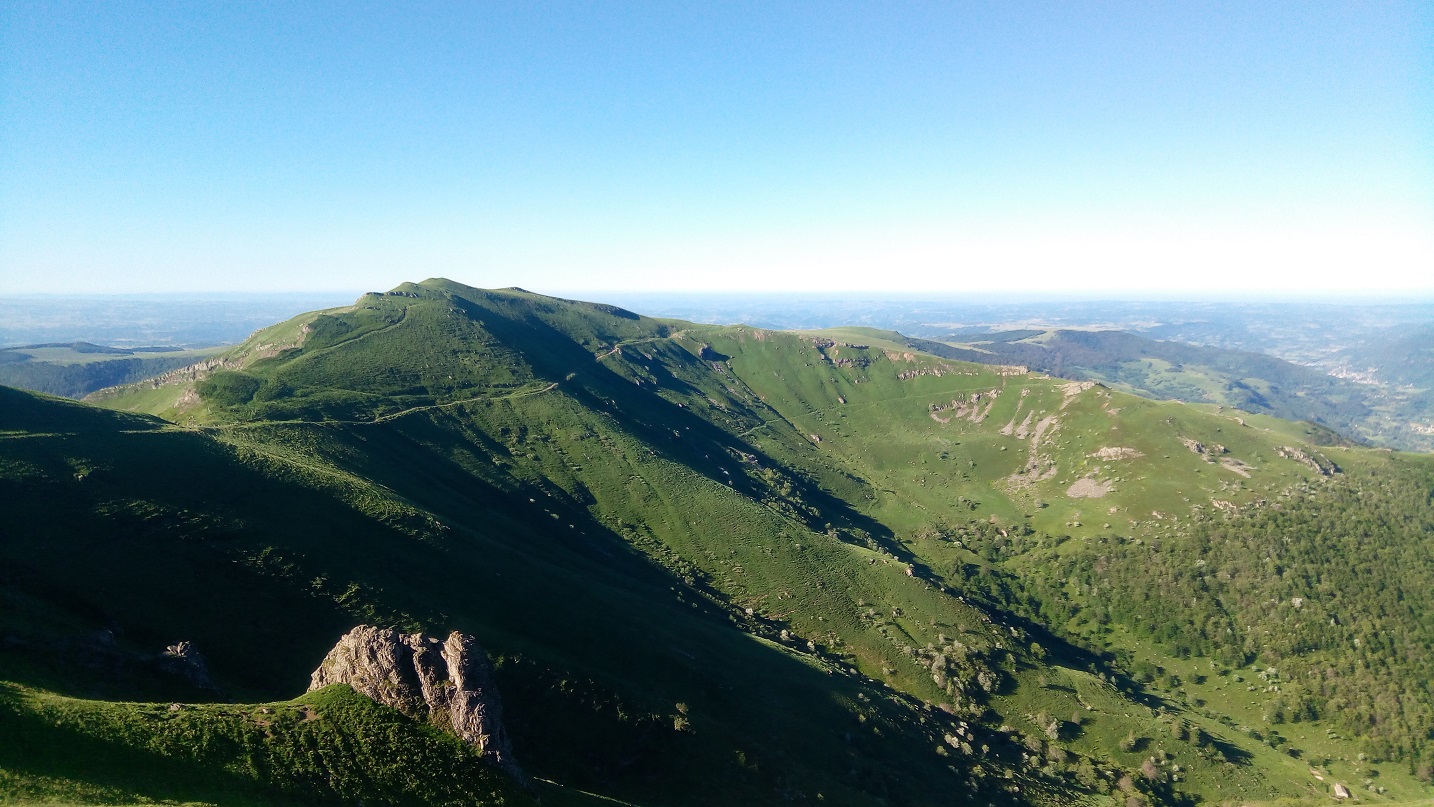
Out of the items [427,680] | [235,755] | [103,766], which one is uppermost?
[103,766]

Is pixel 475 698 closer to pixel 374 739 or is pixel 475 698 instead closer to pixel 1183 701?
pixel 374 739

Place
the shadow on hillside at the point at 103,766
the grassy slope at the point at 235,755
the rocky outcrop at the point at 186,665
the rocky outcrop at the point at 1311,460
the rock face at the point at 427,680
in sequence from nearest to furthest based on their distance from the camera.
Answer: the shadow on hillside at the point at 103,766, the grassy slope at the point at 235,755, the rocky outcrop at the point at 186,665, the rock face at the point at 427,680, the rocky outcrop at the point at 1311,460

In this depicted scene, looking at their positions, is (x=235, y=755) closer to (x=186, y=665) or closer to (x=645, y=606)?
(x=186, y=665)

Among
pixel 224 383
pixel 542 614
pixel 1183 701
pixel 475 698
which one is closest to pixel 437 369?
pixel 224 383

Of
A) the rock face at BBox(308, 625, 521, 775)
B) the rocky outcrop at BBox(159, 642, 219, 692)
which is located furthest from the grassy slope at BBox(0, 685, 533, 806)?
the rocky outcrop at BBox(159, 642, 219, 692)

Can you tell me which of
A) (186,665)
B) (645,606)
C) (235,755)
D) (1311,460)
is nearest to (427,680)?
(235,755)

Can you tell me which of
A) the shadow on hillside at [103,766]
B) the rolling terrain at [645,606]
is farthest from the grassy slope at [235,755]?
the rolling terrain at [645,606]

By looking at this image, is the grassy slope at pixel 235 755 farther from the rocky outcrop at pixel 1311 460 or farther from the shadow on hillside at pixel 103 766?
the rocky outcrop at pixel 1311 460
